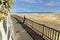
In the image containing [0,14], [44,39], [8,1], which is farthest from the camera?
[44,39]

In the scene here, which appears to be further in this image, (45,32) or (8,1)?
(45,32)

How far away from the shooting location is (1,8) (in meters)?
5.39

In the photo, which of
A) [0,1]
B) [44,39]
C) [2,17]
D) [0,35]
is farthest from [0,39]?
[44,39]

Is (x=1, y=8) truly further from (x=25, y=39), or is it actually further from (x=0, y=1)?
(x=25, y=39)

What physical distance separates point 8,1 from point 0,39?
1.22 metres

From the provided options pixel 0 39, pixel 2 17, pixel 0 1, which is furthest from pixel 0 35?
pixel 0 1

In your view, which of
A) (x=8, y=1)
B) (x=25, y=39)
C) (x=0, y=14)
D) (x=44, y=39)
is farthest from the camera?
(x=25, y=39)

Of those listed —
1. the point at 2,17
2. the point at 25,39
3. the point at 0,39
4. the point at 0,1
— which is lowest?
the point at 25,39

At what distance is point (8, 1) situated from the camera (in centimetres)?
621

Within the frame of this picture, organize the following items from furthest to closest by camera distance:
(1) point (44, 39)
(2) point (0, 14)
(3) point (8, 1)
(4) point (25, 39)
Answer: (4) point (25, 39)
(1) point (44, 39)
(3) point (8, 1)
(2) point (0, 14)

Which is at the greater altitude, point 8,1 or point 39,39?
point 8,1

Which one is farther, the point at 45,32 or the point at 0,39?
the point at 45,32

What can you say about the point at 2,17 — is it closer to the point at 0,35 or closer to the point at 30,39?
the point at 0,35

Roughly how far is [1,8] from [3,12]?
6.5 inches
